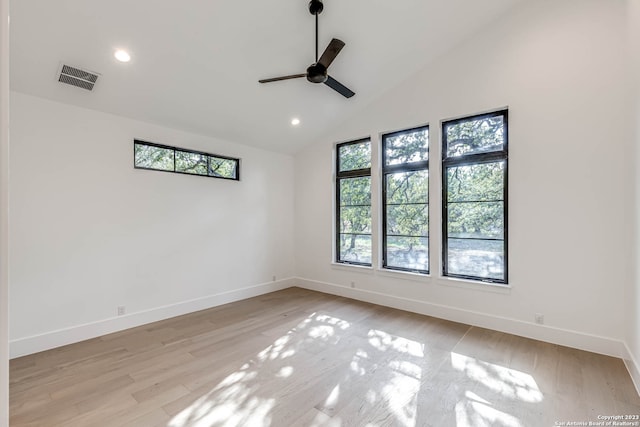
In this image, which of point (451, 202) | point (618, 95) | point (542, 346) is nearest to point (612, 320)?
Result: point (542, 346)

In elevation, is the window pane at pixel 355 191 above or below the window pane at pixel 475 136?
below

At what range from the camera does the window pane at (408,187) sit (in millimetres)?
Answer: 4402

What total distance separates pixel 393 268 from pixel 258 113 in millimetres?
3217

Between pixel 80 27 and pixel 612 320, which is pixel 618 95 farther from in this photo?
pixel 80 27

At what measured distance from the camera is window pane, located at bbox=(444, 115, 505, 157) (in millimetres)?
3748

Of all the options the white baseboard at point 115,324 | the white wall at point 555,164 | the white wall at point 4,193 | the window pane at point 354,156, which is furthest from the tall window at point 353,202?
the white wall at point 4,193

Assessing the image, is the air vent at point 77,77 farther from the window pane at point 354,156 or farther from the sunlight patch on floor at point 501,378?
the sunlight patch on floor at point 501,378

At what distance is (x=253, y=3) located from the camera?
2844mm

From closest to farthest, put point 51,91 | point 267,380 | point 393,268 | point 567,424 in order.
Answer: point 567,424 → point 267,380 → point 51,91 → point 393,268

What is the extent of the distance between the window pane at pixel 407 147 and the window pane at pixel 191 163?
2.97 m

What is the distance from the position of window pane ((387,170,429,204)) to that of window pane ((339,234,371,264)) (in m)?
0.84

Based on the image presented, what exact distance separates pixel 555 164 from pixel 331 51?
2.76 meters

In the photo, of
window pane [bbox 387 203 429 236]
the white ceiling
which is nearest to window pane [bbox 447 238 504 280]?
window pane [bbox 387 203 429 236]

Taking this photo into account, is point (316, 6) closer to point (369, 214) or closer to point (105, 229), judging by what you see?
point (369, 214)
